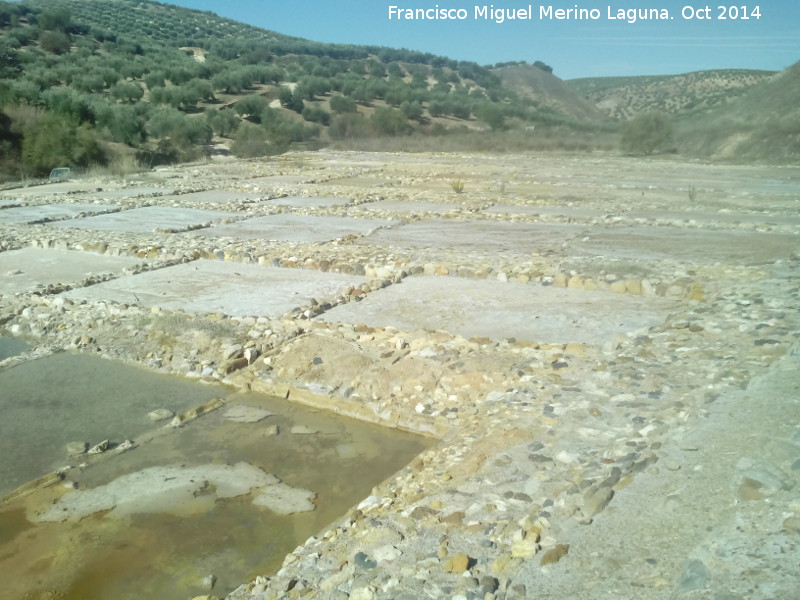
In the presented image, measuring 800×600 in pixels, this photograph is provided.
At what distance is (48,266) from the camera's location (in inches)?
387

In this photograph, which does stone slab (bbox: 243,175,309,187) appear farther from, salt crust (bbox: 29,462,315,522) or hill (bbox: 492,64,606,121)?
hill (bbox: 492,64,606,121)

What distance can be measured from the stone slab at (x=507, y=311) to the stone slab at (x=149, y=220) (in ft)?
20.1

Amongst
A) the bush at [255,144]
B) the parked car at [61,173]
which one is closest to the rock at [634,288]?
the parked car at [61,173]

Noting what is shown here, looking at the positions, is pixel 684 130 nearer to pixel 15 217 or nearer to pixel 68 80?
→ pixel 15 217

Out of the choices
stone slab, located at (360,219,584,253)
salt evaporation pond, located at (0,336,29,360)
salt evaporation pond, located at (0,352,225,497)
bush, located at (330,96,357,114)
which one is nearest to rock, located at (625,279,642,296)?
stone slab, located at (360,219,584,253)

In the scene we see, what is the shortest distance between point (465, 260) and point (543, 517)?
6.18 meters

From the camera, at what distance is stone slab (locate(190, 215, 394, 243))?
1162cm

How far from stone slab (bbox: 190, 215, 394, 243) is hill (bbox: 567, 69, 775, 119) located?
46.7 meters

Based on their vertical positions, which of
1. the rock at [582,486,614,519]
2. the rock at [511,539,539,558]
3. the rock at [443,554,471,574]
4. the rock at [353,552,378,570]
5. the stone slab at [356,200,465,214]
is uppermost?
the stone slab at [356,200,465,214]

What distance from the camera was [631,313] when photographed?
6922mm

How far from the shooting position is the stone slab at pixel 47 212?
1391 centimetres

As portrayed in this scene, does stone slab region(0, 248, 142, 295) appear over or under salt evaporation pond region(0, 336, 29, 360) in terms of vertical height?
over

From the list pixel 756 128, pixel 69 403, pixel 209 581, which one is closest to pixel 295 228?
pixel 69 403

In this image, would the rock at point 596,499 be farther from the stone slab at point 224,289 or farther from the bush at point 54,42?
the bush at point 54,42
